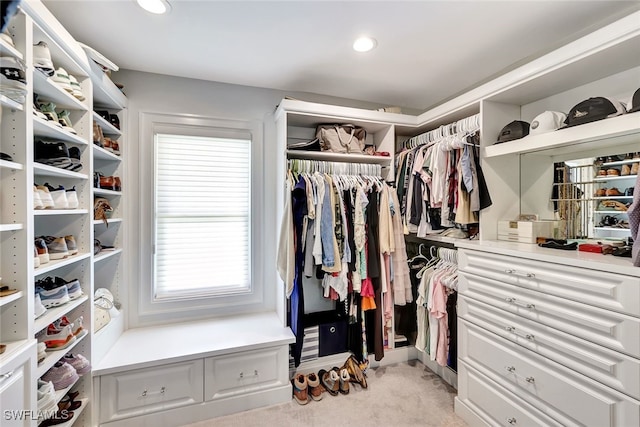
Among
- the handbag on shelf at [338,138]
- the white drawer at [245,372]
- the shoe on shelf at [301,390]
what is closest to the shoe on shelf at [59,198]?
the white drawer at [245,372]

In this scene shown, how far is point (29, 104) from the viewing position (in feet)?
3.69

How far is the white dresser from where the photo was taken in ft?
3.71

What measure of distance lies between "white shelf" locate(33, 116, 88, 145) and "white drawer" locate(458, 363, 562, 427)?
2.67m

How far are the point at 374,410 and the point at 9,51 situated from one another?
8.68 ft

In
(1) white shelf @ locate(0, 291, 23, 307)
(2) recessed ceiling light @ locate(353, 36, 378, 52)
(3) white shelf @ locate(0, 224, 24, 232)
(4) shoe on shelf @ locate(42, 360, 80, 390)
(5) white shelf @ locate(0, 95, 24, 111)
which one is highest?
(2) recessed ceiling light @ locate(353, 36, 378, 52)

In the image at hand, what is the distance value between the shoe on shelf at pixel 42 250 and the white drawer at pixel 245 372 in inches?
42.0

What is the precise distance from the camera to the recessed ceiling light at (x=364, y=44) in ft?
5.54

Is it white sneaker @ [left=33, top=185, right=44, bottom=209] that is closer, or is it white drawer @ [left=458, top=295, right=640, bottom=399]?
white drawer @ [left=458, top=295, right=640, bottom=399]

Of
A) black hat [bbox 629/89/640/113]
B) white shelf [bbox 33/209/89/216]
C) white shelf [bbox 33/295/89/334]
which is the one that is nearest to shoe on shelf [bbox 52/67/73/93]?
white shelf [bbox 33/209/89/216]

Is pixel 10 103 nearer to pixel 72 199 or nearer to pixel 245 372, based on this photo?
pixel 72 199

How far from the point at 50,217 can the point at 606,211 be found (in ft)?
10.4

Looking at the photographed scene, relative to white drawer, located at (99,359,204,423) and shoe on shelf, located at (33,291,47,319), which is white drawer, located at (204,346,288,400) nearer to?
white drawer, located at (99,359,204,423)

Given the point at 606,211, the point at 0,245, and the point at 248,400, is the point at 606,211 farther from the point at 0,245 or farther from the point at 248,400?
the point at 0,245

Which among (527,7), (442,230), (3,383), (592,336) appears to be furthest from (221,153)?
(592,336)
